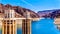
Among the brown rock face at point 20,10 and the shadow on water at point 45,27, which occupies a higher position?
the brown rock face at point 20,10

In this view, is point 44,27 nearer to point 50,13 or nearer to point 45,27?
point 45,27

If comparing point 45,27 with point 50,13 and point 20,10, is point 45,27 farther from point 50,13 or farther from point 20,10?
point 20,10

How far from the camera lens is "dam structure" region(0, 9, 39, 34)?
140cm

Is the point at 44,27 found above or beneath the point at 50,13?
beneath

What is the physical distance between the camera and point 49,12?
4.80ft

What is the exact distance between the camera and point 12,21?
55.4 inches

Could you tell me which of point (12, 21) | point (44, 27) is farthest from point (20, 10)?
point (44, 27)

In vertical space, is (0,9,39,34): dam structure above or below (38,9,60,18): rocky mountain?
below

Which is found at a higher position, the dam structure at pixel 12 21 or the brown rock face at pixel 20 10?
the brown rock face at pixel 20 10

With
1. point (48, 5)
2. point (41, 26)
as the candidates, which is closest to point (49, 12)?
point (48, 5)

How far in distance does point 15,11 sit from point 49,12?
42 cm

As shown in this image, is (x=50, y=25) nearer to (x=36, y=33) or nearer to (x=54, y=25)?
(x=54, y=25)

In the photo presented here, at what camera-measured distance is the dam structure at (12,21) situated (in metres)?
1.40

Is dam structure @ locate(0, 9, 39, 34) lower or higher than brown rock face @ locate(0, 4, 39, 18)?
lower
